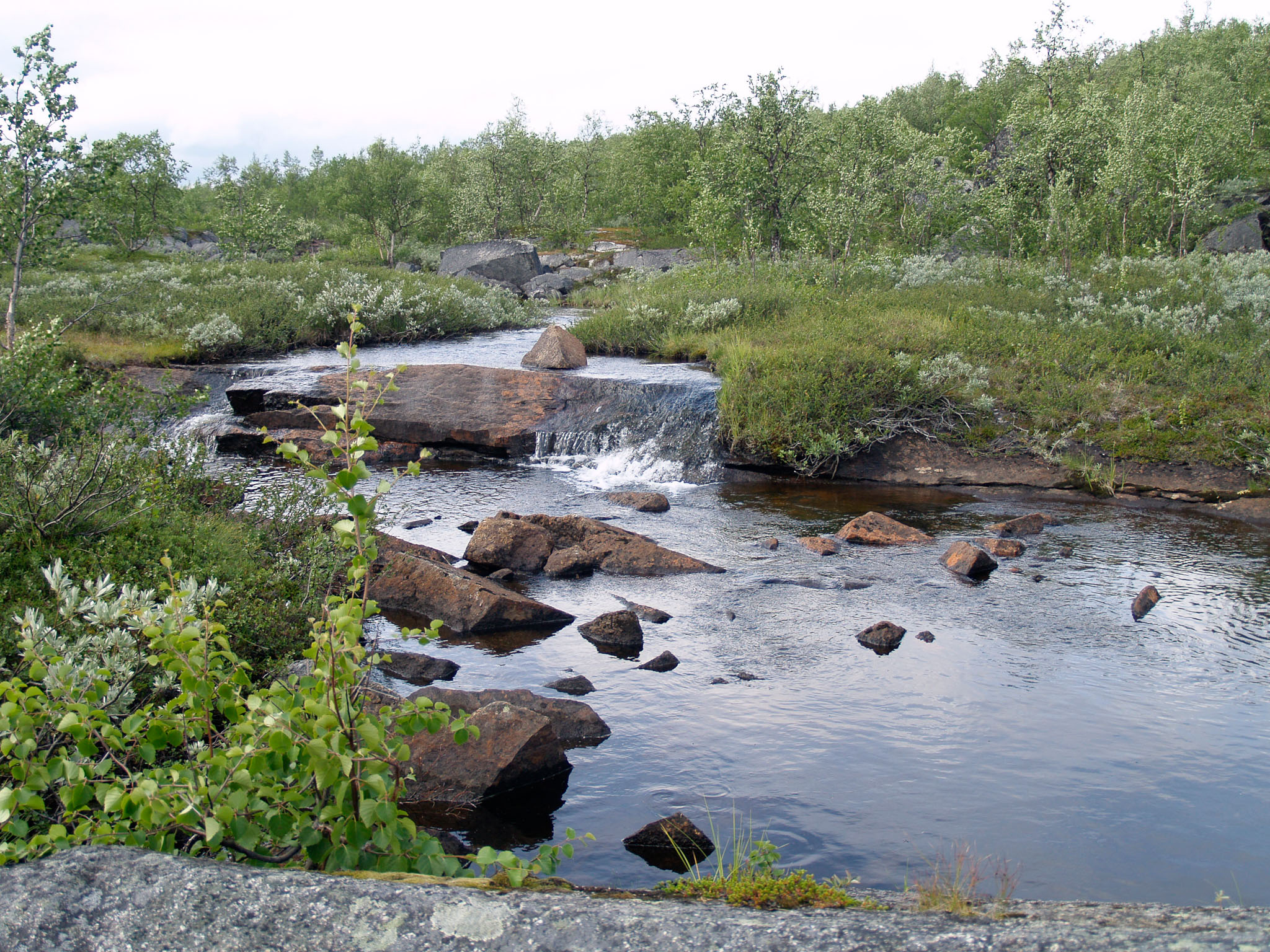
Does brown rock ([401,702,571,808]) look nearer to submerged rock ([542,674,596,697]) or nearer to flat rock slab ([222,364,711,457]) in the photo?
submerged rock ([542,674,596,697])

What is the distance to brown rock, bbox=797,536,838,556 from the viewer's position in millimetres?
9906

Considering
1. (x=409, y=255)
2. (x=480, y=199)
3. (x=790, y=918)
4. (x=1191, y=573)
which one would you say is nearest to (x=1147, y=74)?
(x=480, y=199)

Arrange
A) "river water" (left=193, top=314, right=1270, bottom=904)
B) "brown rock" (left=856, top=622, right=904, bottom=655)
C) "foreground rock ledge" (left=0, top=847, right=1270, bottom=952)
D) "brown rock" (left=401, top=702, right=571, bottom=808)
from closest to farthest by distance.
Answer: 1. "foreground rock ledge" (left=0, top=847, right=1270, bottom=952)
2. "river water" (left=193, top=314, right=1270, bottom=904)
3. "brown rock" (left=401, top=702, right=571, bottom=808)
4. "brown rock" (left=856, top=622, right=904, bottom=655)

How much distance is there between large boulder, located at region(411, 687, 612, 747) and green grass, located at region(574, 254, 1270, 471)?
8463 millimetres

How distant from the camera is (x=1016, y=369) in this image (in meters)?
14.7

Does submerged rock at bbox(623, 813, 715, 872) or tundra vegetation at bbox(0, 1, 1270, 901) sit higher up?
tundra vegetation at bbox(0, 1, 1270, 901)

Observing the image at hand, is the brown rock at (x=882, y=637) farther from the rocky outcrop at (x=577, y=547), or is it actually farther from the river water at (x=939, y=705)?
the rocky outcrop at (x=577, y=547)

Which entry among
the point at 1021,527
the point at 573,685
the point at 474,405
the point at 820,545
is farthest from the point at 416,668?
the point at 474,405

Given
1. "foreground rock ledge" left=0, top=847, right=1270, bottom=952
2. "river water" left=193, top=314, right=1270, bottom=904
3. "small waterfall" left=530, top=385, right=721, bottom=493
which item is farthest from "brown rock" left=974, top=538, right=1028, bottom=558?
"foreground rock ledge" left=0, top=847, right=1270, bottom=952

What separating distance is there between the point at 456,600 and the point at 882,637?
11.9 feet

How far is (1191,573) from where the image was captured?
9.19 m

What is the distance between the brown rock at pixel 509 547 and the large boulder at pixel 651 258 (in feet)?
121

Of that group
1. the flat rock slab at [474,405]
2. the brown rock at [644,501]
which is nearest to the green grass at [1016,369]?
the flat rock slab at [474,405]

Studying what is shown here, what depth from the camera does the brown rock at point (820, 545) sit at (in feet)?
32.5
